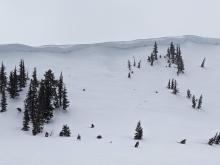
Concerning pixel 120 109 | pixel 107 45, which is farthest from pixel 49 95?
pixel 107 45

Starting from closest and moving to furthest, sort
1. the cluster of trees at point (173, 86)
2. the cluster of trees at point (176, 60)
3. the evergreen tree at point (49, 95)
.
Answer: the evergreen tree at point (49, 95), the cluster of trees at point (173, 86), the cluster of trees at point (176, 60)

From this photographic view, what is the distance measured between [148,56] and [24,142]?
60699mm

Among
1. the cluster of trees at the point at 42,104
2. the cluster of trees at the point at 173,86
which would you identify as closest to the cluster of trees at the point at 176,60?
the cluster of trees at the point at 173,86

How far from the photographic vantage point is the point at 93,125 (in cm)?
5394

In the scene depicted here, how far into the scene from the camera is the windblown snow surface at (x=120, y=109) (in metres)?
34.8

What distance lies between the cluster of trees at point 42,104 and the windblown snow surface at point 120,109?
157cm

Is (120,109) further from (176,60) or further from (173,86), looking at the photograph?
(176,60)

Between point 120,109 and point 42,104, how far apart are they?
16362mm

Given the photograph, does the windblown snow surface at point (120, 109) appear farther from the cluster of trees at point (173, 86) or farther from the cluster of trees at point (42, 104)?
the cluster of trees at point (42, 104)

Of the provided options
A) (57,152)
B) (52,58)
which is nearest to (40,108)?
(57,152)

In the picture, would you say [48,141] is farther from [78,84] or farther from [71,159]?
[78,84]

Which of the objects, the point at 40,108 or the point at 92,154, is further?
the point at 40,108

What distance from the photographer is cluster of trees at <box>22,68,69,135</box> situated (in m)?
49.1

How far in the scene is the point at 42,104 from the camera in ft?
175
